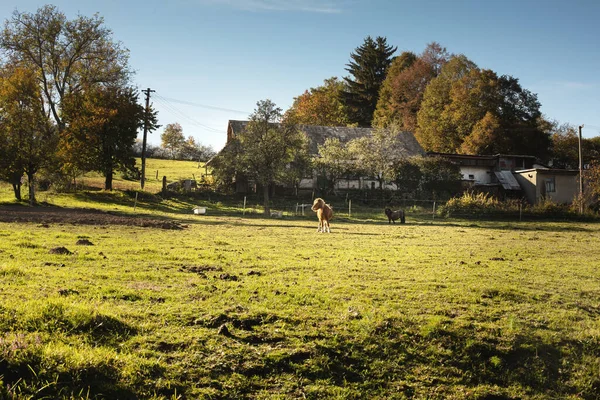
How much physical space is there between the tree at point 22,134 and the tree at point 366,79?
61282mm

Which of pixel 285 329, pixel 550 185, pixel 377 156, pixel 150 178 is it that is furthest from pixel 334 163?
pixel 285 329

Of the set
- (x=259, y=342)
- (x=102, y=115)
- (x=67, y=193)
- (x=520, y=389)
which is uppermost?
(x=102, y=115)

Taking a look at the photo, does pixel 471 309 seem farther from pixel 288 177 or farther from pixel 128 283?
pixel 288 177

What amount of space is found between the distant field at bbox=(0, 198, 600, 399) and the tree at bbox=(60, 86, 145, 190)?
1237 inches

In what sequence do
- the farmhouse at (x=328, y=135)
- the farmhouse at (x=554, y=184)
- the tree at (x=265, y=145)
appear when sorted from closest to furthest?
the tree at (x=265, y=145), the farmhouse at (x=554, y=184), the farmhouse at (x=328, y=135)

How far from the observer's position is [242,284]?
9359 millimetres

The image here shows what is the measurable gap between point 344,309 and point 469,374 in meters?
2.26

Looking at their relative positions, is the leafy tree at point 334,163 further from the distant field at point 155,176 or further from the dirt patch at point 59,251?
the dirt patch at point 59,251

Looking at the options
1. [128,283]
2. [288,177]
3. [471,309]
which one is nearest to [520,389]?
[471,309]

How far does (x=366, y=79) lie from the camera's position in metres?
90.5

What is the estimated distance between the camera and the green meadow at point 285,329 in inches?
214

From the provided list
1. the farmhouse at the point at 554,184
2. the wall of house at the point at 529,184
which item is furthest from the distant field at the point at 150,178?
the farmhouse at the point at 554,184

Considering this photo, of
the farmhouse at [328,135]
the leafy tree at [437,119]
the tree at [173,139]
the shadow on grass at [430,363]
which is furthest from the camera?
the tree at [173,139]

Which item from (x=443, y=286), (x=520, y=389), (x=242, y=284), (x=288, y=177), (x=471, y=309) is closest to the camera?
(x=520, y=389)
